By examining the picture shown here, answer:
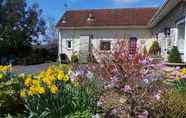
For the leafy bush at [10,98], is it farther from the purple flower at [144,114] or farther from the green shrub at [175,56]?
the green shrub at [175,56]

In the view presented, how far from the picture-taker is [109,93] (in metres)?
6.70

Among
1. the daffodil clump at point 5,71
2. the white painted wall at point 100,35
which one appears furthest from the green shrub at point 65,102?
the white painted wall at point 100,35

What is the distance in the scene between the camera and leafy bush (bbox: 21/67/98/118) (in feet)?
20.5

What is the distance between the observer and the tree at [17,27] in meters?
38.0

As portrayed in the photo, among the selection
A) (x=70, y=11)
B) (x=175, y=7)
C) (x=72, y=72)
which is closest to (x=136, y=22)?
(x=70, y=11)

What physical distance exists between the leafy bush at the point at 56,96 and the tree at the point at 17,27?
104ft

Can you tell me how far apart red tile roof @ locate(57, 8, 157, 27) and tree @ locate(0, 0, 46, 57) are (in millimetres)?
3671

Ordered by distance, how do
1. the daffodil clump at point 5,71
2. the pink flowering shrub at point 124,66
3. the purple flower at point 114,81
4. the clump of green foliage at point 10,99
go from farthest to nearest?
1. the daffodil clump at point 5,71
2. the clump of green foliage at point 10,99
3. the purple flower at point 114,81
4. the pink flowering shrub at point 124,66

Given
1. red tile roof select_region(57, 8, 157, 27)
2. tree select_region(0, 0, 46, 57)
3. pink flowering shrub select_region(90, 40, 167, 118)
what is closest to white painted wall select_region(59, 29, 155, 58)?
red tile roof select_region(57, 8, 157, 27)

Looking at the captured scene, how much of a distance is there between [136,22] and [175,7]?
16113 mm

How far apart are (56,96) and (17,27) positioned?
33817mm

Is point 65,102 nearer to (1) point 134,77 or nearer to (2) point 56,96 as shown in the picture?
(2) point 56,96

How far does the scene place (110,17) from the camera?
38.5 meters

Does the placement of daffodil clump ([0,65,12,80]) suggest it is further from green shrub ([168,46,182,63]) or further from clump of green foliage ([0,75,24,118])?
green shrub ([168,46,182,63])
